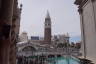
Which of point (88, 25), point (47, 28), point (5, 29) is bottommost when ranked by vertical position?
point (5, 29)

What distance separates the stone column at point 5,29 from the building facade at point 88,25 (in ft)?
18.2

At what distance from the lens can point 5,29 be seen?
2.90 metres

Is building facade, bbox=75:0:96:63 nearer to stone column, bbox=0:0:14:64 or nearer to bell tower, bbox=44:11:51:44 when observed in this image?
stone column, bbox=0:0:14:64

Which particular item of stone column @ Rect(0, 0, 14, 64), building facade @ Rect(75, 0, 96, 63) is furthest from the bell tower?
stone column @ Rect(0, 0, 14, 64)

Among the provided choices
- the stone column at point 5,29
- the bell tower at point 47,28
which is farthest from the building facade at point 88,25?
the bell tower at point 47,28

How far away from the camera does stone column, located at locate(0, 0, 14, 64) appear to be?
9.32ft

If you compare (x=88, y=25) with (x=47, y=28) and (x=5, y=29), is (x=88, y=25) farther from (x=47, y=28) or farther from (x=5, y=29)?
(x=47, y=28)

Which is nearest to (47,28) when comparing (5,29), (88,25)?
(88,25)

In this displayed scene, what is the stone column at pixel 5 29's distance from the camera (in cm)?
284

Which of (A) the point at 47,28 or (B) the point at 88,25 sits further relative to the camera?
(A) the point at 47,28

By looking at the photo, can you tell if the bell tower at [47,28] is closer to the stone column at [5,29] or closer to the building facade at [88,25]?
the building facade at [88,25]

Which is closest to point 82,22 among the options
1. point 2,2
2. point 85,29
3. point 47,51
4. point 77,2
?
point 85,29

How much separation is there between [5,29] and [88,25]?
668cm

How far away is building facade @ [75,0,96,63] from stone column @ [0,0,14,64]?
5.54 meters
